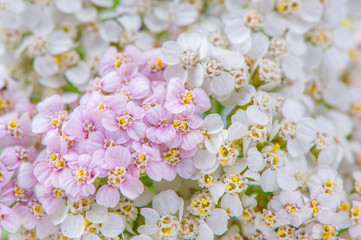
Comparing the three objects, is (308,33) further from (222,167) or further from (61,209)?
(61,209)

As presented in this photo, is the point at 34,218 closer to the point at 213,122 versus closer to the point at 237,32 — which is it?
the point at 213,122

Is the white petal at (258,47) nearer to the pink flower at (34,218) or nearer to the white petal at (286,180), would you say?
the white petal at (286,180)

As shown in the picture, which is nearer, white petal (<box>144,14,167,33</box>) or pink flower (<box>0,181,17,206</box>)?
pink flower (<box>0,181,17,206</box>)

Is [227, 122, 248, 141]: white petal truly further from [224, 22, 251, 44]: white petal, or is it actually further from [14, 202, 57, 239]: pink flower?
[14, 202, 57, 239]: pink flower

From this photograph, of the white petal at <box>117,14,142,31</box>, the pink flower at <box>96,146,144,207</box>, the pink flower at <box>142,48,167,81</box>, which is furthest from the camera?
the white petal at <box>117,14,142,31</box>

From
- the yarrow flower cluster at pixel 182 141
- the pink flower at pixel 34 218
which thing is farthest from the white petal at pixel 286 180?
the pink flower at pixel 34 218

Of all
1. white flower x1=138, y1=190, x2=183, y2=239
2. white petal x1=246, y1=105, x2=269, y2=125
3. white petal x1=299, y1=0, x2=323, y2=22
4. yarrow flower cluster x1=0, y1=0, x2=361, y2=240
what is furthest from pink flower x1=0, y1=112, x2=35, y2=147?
white petal x1=299, y1=0, x2=323, y2=22
